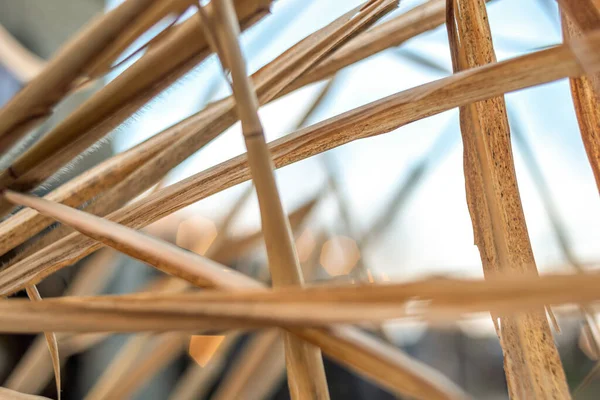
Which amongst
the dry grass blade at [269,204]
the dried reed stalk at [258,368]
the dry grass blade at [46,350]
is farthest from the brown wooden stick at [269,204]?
the dry grass blade at [46,350]

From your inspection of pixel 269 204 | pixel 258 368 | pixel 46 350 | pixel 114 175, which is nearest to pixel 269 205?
pixel 269 204

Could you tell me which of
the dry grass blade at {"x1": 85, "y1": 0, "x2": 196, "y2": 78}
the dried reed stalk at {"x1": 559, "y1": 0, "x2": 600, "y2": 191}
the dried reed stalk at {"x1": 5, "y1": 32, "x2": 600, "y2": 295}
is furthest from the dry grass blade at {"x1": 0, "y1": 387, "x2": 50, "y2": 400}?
the dried reed stalk at {"x1": 559, "y1": 0, "x2": 600, "y2": 191}

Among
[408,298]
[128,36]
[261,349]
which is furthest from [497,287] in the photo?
[261,349]

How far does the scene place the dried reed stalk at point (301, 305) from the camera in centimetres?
8

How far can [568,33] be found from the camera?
0.70ft

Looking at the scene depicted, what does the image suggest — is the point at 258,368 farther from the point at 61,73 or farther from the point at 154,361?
the point at 61,73

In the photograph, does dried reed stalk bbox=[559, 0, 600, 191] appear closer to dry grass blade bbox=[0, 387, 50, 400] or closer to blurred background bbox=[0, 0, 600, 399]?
blurred background bbox=[0, 0, 600, 399]

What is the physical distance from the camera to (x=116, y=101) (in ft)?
0.49

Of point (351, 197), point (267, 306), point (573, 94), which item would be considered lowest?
point (267, 306)

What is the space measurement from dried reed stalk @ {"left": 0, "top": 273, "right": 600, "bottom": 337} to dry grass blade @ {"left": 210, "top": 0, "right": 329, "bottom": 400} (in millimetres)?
13

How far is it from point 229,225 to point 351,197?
21cm

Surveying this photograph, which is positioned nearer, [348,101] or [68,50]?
[68,50]

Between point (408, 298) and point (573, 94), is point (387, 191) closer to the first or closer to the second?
point (573, 94)

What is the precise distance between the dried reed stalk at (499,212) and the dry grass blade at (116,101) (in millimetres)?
127
